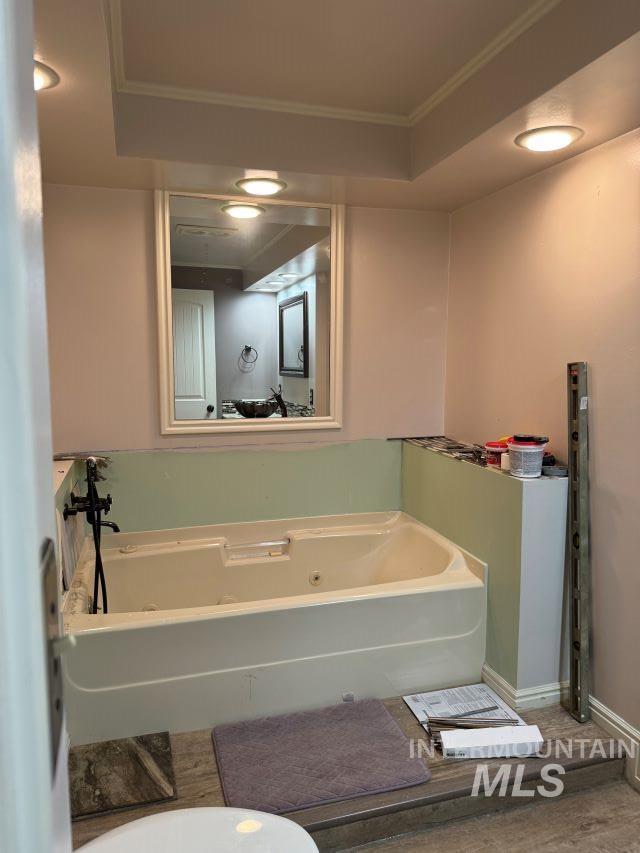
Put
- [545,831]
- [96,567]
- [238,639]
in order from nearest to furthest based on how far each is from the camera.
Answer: [545,831] → [238,639] → [96,567]

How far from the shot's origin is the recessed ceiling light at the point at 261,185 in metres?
2.67

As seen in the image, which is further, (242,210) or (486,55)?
(242,210)

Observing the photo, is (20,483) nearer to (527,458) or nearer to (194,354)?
(527,458)

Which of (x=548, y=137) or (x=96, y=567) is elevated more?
(x=548, y=137)

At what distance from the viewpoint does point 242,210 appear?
300 cm

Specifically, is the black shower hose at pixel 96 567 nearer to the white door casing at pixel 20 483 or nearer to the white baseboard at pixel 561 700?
the white baseboard at pixel 561 700

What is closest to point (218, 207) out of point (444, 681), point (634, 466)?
point (634, 466)

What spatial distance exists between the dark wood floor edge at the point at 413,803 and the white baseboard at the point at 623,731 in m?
0.05

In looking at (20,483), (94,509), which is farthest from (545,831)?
(20,483)

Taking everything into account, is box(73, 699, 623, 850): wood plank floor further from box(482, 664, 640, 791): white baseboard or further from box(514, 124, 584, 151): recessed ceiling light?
box(514, 124, 584, 151): recessed ceiling light

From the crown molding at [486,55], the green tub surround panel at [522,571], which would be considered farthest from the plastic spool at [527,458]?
the crown molding at [486,55]

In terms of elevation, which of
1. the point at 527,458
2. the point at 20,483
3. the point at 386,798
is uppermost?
the point at 20,483

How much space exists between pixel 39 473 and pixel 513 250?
2.67 metres

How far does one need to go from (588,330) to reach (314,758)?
71.4 inches
